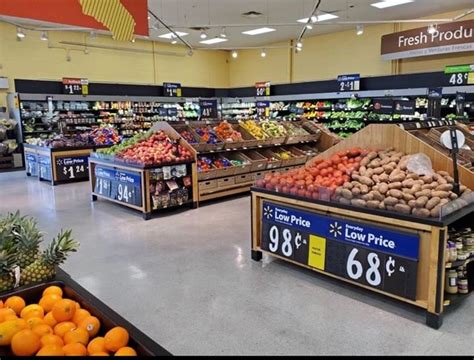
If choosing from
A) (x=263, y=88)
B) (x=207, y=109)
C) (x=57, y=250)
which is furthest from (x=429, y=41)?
(x=57, y=250)

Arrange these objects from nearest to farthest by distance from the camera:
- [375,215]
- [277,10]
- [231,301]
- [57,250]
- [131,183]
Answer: [57,250] → [375,215] → [231,301] → [131,183] → [277,10]

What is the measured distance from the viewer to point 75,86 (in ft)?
43.8

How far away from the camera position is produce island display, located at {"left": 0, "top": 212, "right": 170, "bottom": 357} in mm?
1384

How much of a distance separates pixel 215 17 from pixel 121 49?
168 inches

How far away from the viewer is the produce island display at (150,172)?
6195 millimetres

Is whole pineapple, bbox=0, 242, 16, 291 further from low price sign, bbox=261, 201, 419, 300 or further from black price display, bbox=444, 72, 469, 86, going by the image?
black price display, bbox=444, 72, 469, 86

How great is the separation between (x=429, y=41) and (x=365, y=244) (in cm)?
973

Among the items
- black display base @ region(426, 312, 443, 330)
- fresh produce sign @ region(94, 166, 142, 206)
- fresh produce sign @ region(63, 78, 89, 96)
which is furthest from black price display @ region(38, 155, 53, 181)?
black display base @ region(426, 312, 443, 330)

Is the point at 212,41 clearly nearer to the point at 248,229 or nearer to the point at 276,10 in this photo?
the point at 276,10

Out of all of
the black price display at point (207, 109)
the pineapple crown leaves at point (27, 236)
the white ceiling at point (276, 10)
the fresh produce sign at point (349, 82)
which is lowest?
the pineapple crown leaves at point (27, 236)

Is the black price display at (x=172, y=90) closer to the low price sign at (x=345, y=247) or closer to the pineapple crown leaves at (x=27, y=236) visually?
the low price sign at (x=345, y=247)

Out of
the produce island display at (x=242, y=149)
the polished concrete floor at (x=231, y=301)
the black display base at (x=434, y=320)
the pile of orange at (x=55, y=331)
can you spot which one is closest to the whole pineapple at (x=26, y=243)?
the pile of orange at (x=55, y=331)

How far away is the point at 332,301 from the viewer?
132 inches

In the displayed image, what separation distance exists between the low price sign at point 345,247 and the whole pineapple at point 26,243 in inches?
95.2
